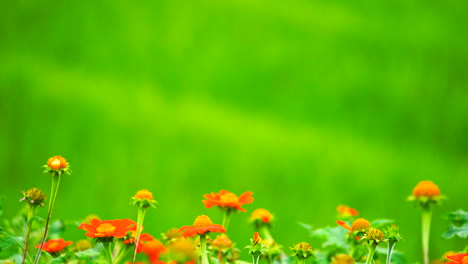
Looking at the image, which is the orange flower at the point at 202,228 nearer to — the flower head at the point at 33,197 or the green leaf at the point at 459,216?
the flower head at the point at 33,197

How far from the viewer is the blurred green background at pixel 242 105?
5.96ft

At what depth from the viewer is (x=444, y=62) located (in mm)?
1983

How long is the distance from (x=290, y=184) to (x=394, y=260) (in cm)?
87

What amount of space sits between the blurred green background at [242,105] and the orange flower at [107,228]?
3.08 feet

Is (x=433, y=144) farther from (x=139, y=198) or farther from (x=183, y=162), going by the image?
(x=139, y=198)

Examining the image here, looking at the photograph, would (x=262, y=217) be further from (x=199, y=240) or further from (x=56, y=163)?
(x=56, y=163)

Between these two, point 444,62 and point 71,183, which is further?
point 444,62

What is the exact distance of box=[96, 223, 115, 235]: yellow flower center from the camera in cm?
82

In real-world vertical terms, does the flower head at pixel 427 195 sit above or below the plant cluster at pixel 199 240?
above

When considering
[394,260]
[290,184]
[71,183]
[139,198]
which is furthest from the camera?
[290,184]

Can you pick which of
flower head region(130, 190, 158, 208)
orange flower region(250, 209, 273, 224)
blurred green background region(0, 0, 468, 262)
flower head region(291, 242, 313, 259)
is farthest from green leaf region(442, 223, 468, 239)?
blurred green background region(0, 0, 468, 262)

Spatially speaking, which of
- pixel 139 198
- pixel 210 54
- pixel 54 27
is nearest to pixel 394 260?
pixel 139 198

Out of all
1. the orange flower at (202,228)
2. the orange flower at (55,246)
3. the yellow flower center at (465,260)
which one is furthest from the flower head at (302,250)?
the orange flower at (55,246)

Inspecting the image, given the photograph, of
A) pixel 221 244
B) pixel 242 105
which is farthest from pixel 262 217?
pixel 242 105
